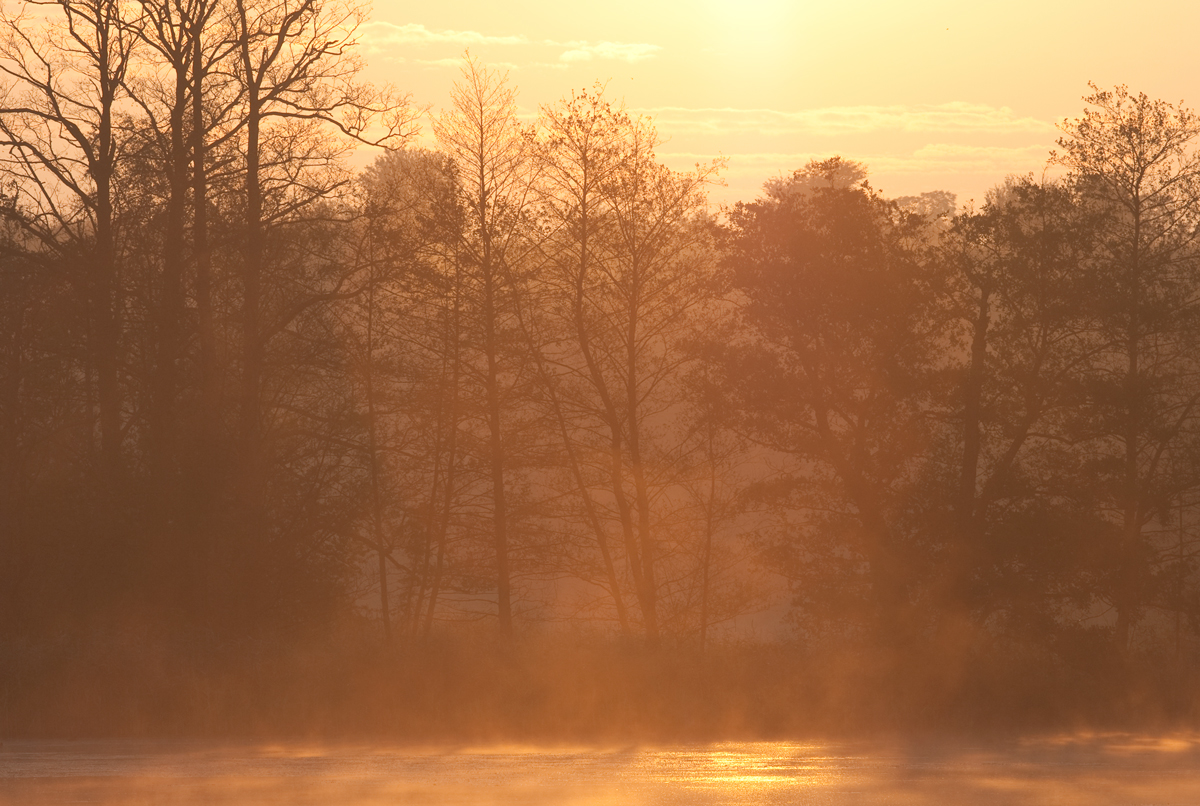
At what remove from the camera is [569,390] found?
30875 mm

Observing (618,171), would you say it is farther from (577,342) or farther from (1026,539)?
(1026,539)

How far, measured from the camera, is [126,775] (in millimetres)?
12070

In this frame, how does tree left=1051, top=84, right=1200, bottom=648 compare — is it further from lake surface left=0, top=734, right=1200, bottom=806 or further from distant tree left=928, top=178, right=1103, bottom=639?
lake surface left=0, top=734, right=1200, bottom=806

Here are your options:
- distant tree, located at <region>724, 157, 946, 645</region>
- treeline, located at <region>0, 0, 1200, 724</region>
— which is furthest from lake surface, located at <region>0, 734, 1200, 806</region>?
distant tree, located at <region>724, 157, 946, 645</region>

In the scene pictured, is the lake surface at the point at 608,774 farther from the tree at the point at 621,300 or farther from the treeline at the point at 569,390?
the tree at the point at 621,300

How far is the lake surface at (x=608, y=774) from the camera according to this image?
34.8 feet

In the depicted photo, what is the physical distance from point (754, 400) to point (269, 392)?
10.2 meters

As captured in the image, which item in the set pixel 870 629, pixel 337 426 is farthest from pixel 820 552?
pixel 337 426

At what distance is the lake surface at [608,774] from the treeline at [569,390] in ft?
15.3

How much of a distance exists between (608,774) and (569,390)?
62.8 ft

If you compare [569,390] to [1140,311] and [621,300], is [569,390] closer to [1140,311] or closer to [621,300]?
[621,300]

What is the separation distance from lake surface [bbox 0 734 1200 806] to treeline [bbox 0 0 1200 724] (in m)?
4.66

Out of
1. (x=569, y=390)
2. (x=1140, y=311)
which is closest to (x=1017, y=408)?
(x=1140, y=311)

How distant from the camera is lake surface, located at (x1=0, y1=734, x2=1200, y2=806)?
417 inches
